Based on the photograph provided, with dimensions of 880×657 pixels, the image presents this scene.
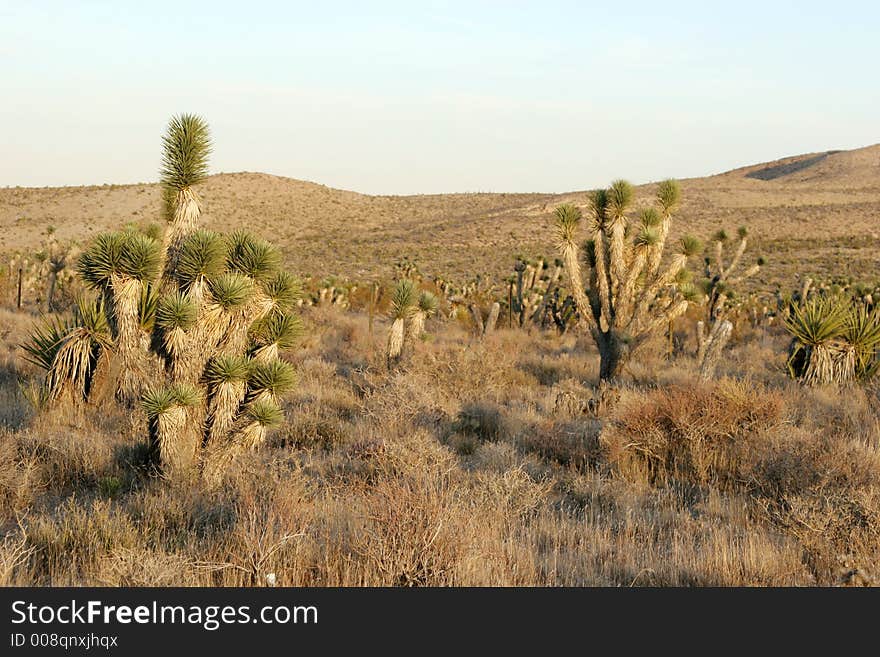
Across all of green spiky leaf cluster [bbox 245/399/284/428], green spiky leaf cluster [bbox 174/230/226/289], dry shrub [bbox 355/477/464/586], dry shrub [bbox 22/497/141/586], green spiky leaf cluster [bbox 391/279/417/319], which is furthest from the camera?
green spiky leaf cluster [bbox 391/279/417/319]

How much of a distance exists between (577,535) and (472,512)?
783 millimetres

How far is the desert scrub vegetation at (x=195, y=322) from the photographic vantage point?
21.6ft

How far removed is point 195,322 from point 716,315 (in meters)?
14.3

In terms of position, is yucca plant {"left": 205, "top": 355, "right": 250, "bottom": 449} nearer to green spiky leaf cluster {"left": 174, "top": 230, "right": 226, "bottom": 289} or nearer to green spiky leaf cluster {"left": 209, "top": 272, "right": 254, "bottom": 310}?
green spiky leaf cluster {"left": 209, "top": 272, "right": 254, "bottom": 310}

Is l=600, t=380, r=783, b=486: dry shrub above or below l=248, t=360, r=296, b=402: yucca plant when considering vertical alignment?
below

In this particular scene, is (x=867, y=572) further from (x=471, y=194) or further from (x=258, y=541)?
(x=471, y=194)

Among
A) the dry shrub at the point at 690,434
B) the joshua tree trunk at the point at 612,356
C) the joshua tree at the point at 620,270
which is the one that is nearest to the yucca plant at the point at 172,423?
the dry shrub at the point at 690,434

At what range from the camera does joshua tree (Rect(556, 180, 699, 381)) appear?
1214 centimetres

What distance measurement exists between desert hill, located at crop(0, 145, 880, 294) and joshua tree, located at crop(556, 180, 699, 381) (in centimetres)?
2617

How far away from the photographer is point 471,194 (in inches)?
3369

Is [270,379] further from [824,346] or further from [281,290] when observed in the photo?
[824,346]

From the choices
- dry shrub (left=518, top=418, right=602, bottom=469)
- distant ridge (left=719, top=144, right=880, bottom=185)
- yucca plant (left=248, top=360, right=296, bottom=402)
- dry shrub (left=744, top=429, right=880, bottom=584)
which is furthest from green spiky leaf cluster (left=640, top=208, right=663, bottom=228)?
→ distant ridge (left=719, top=144, right=880, bottom=185)

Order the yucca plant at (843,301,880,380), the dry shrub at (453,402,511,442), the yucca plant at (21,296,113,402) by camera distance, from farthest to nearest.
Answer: the yucca plant at (843,301,880,380)
the dry shrub at (453,402,511,442)
the yucca plant at (21,296,113,402)

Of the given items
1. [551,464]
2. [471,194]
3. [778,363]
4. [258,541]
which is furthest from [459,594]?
[471,194]
